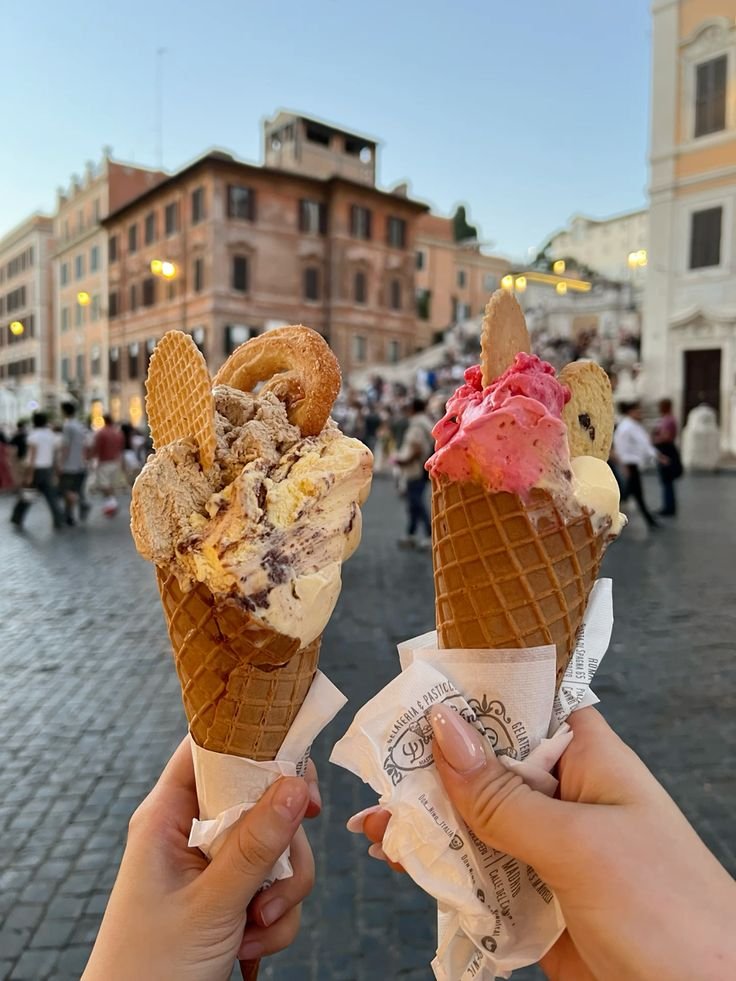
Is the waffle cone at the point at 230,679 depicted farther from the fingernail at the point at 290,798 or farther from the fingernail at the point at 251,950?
the fingernail at the point at 251,950

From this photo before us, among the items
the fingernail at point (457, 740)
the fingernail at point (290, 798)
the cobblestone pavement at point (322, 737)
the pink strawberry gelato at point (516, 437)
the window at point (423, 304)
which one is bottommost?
the cobblestone pavement at point (322, 737)

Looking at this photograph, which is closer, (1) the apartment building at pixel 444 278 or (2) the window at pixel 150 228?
(2) the window at pixel 150 228

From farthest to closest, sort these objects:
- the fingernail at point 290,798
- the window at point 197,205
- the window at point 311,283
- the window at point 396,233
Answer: the window at point 396,233
the window at point 311,283
the window at point 197,205
the fingernail at point 290,798

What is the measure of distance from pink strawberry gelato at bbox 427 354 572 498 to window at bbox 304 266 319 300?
3942 cm

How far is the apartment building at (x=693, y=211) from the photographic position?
22.0 meters

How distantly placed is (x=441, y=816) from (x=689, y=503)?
13448 millimetres

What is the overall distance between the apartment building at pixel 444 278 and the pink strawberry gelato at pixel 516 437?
5081cm

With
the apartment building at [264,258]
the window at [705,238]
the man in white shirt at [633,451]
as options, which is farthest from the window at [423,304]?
the man in white shirt at [633,451]

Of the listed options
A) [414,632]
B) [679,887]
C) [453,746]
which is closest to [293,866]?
[453,746]

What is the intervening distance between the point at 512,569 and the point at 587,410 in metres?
0.51

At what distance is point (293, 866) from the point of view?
5.78ft

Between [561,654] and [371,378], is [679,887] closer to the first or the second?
[561,654]

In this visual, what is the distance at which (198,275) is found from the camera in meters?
37.6

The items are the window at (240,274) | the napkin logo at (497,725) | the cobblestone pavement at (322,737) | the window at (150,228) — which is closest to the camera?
the napkin logo at (497,725)
